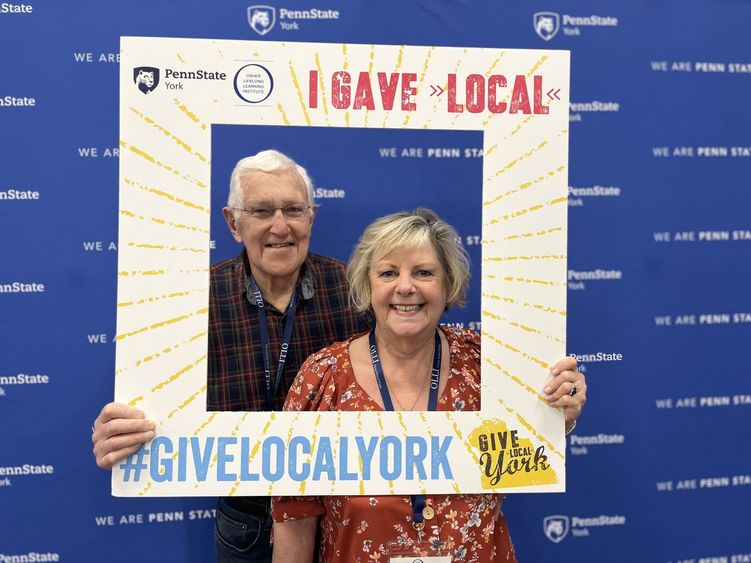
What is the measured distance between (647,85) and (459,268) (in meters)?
1.25

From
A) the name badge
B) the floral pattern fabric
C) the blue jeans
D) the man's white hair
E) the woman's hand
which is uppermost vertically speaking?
the man's white hair

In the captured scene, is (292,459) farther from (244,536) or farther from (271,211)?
(271,211)

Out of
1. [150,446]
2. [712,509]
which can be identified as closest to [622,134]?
[712,509]

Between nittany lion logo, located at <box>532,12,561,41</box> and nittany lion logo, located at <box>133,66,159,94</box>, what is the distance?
4.66 ft

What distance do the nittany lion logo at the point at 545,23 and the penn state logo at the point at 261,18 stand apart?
37.5 inches

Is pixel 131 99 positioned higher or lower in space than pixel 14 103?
lower

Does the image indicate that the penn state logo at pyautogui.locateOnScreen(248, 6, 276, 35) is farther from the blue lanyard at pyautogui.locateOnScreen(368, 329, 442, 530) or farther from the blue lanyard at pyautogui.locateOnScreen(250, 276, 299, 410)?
the blue lanyard at pyautogui.locateOnScreen(368, 329, 442, 530)

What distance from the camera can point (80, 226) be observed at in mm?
2129

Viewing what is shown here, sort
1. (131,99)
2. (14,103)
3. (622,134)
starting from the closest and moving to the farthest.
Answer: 1. (131,99)
2. (14,103)
3. (622,134)

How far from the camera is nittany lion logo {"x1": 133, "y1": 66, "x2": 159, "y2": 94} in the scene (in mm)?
1438

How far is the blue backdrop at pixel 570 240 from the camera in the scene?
208 centimetres

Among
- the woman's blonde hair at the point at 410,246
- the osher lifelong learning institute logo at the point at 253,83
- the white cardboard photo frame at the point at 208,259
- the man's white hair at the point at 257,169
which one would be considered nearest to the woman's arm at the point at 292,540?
the white cardboard photo frame at the point at 208,259

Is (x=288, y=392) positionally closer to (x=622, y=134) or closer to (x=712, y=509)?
(x=622, y=134)

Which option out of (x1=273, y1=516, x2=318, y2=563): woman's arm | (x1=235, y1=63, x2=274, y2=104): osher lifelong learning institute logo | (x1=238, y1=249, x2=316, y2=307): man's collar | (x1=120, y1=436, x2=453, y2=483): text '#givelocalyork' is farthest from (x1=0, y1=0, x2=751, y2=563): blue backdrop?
(x1=273, y1=516, x2=318, y2=563): woman's arm
